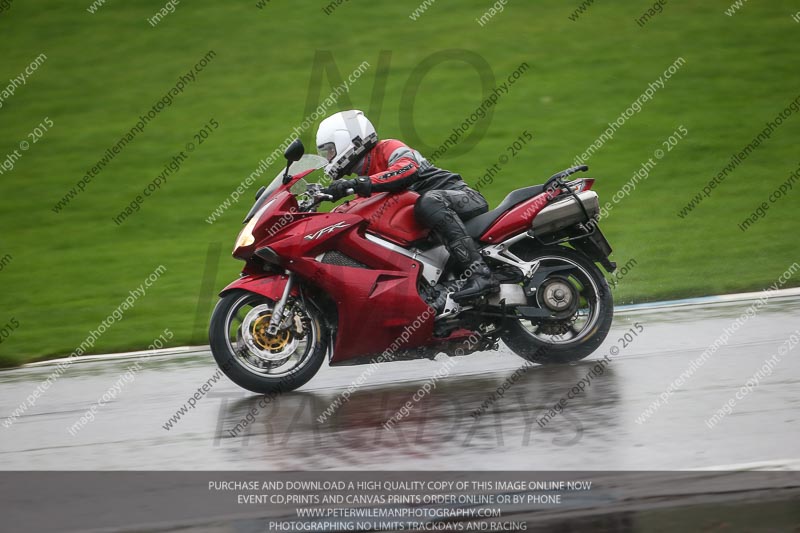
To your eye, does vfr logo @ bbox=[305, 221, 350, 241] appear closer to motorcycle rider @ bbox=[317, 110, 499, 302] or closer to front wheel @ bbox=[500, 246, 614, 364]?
motorcycle rider @ bbox=[317, 110, 499, 302]

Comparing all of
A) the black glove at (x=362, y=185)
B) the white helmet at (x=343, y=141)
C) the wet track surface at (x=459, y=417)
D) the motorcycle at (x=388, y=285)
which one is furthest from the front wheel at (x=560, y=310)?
the white helmet at (x=343, y=141)

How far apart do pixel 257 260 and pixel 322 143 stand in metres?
0.94

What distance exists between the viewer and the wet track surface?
4867mm

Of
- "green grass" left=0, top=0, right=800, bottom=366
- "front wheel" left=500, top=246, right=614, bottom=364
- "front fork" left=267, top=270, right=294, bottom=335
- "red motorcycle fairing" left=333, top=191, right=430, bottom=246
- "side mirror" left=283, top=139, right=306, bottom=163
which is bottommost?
"green grass" left=0, top=0, right=800, bottom=366

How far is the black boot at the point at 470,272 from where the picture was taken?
675cm

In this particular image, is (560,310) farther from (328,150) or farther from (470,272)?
(328,150)

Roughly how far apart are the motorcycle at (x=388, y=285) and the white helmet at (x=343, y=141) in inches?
5.3

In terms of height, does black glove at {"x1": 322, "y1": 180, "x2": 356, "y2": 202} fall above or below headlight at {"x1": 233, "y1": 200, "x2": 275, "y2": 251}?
above

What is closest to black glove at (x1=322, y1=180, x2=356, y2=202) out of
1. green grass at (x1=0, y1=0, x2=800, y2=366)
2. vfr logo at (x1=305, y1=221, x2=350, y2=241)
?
vfr logo at (x1=305, y1=221, x2=350, y2=241)

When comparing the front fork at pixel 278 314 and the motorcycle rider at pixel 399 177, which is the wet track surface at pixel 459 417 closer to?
the front fork at pixel 278 314

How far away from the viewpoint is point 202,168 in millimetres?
14797

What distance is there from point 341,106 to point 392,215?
9863mm

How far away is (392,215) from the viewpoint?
686 cm

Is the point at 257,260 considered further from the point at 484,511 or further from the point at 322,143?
the point at 484,511
